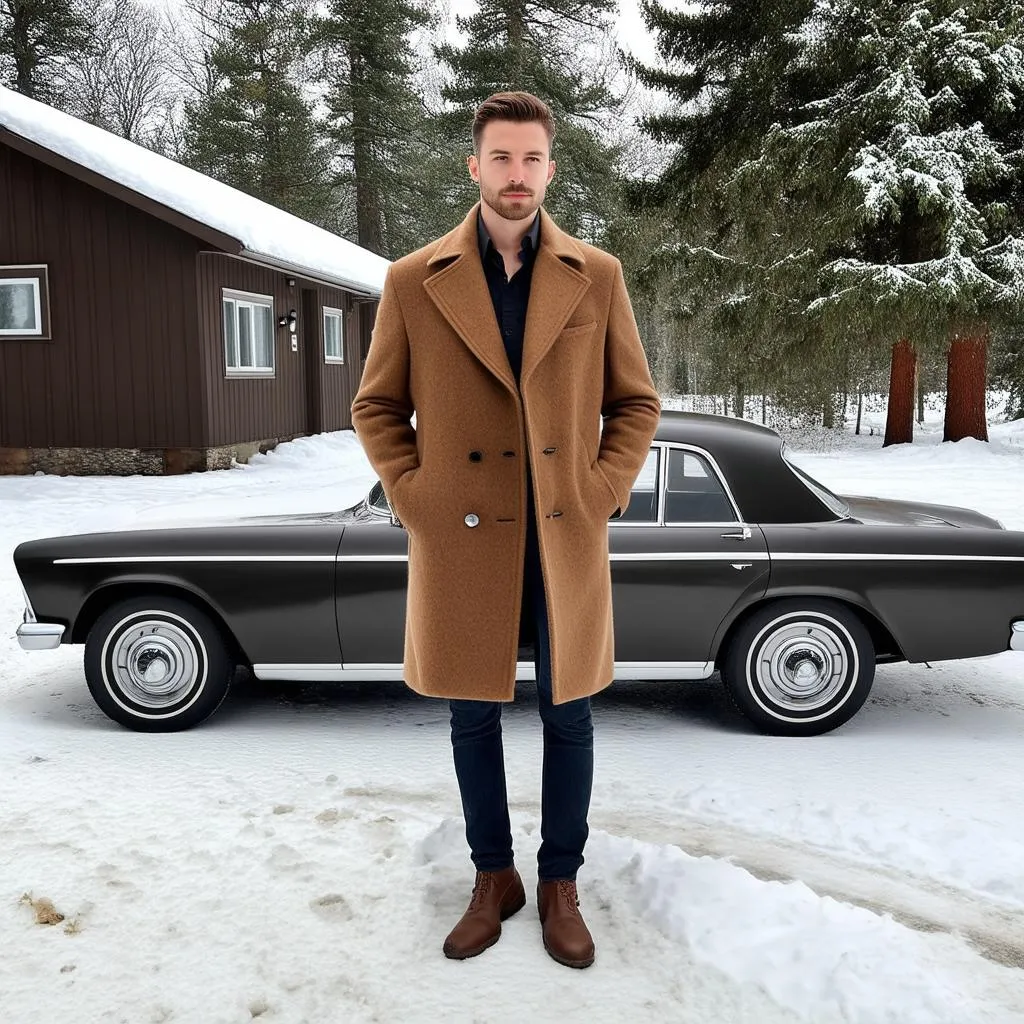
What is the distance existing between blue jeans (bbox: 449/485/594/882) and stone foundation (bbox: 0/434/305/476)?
12.1 metres

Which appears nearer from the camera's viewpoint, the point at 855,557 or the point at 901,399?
the point at 855,557

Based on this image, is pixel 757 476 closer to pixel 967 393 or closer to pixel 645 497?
pixel 645 497

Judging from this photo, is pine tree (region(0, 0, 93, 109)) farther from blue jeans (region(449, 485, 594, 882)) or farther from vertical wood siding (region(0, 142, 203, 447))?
blue jeans (region(449, 485, 594, 882))

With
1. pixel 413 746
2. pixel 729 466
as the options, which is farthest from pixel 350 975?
pixel 729 466

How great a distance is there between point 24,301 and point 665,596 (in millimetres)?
12581

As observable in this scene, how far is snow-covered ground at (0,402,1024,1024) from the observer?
248 centimetres

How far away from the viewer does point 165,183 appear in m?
14.0

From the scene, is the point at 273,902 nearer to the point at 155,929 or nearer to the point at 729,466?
the point at 155,929

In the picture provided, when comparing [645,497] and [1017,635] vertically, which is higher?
[645,497]

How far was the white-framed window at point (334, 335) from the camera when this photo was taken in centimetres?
1964

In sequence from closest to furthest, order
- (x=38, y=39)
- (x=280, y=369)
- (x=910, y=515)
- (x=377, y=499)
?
(x=377, y=499)
(x=910, y=515)
(x=280, y=369)
(x=38, y=39)

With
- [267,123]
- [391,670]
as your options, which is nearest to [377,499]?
[391,670]

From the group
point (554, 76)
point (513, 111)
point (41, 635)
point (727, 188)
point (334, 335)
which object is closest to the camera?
point (513, 111)

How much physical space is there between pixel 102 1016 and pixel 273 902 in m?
0.57
